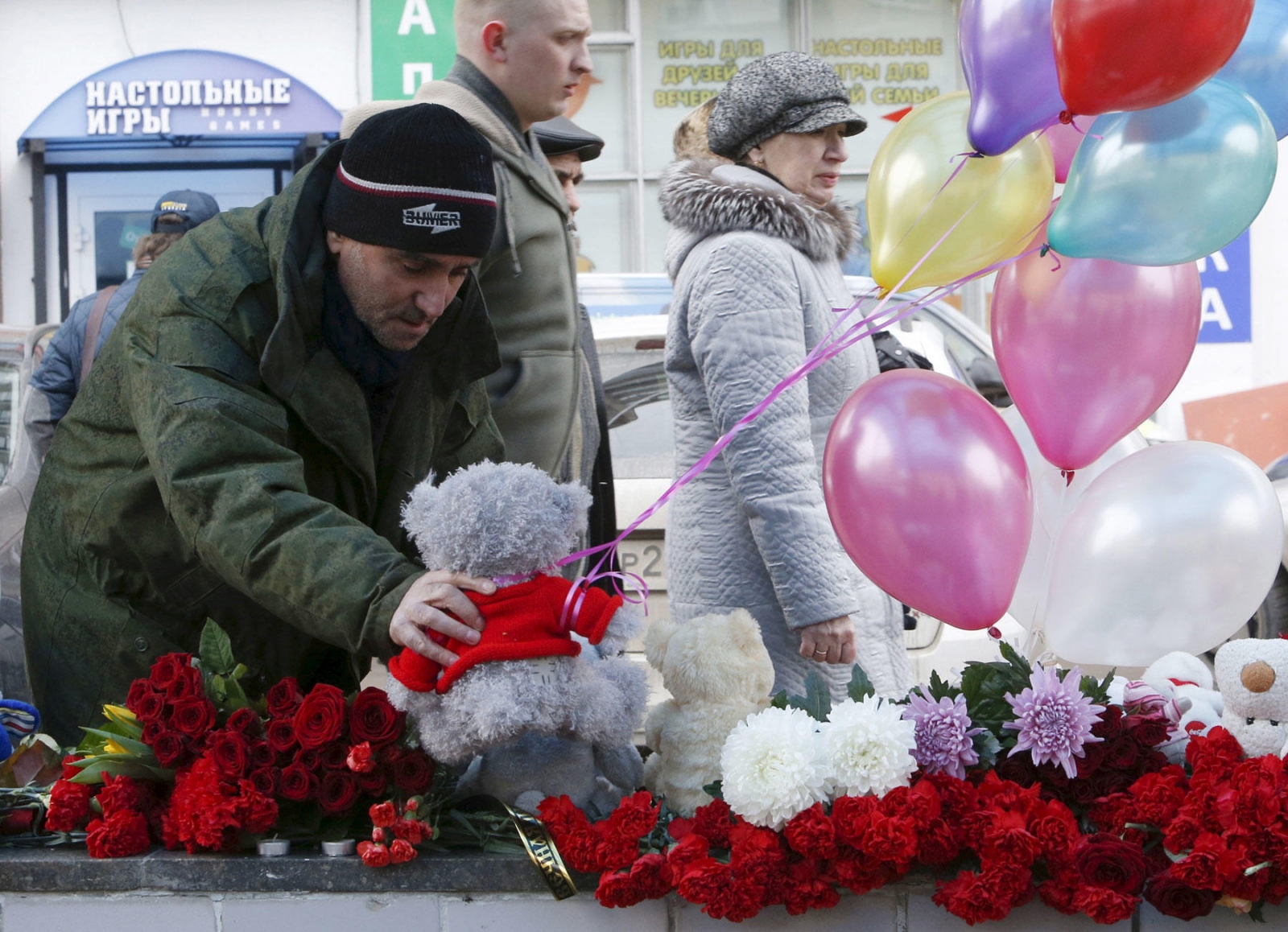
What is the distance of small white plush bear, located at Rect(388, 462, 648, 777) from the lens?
175 centimetres

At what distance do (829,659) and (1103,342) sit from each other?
968 mm

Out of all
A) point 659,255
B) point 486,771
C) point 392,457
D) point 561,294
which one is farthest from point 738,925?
point 659,255

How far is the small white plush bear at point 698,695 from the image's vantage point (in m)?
1.99

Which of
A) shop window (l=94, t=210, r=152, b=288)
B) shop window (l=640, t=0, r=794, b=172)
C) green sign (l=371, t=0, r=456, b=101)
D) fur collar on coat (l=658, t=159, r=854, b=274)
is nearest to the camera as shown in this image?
fur collar on coat (l=658, t=159, r=854, b=274)

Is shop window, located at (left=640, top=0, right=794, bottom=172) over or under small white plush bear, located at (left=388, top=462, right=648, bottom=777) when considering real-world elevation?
over

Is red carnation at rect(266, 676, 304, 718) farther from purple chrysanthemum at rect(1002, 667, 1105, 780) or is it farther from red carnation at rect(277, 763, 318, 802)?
purple chrysanthemum at rect(1002, 667, 1105, 780)

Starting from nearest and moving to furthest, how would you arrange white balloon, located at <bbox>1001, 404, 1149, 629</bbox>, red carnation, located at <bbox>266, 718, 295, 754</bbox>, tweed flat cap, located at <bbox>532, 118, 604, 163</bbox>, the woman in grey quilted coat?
red carnation, located at <bbox>266, 718, 295, 754</bbox> → white balloon, located at <bbox>1001, 404, 1149, 629</bbox> → the woman in grey quilted coat → tweed flat cap, located at <bbox>532, 118, 604, 163</bbox>

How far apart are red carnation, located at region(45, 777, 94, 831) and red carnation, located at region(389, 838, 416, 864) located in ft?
1.62

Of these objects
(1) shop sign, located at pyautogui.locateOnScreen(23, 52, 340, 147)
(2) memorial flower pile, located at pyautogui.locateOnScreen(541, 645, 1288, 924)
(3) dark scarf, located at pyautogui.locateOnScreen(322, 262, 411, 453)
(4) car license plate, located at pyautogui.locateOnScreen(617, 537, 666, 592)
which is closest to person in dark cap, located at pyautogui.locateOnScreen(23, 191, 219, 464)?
(4) car license plate, located at pyautogui.locateOnScreen(617, 537, 666, 592)

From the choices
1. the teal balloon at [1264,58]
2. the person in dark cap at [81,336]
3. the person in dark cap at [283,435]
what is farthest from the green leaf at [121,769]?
the person in dark cap at [81,336]

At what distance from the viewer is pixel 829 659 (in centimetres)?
285

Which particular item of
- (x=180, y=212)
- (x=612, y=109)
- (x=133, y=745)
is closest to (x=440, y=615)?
(x=133, y=745)

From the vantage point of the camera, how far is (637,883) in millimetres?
1808

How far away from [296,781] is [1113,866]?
108 cm
